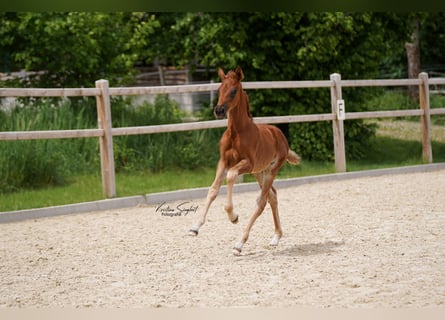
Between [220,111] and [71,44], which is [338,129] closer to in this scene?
[71,44]

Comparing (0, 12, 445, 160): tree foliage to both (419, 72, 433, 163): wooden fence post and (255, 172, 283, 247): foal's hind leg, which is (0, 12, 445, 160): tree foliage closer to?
(419, 72, 433, 163): wooden fence post

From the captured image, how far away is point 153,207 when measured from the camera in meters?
8.71

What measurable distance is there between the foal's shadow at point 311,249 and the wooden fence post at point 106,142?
3575 mm

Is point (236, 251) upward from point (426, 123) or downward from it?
downward

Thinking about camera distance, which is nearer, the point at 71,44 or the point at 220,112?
the point at 220,112

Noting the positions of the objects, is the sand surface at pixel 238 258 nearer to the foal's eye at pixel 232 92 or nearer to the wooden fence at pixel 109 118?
the wooden fence at pixel 109 118

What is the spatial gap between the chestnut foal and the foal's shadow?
38 cm

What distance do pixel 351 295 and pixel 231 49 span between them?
8.31m

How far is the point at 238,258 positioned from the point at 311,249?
2.07ft

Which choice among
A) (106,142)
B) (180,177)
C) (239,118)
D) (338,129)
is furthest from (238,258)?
(338,129)

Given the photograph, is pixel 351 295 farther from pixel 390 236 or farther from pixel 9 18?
pixel 9 18

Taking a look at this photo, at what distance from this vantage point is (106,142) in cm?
885

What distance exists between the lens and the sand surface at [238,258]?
4.25 metres

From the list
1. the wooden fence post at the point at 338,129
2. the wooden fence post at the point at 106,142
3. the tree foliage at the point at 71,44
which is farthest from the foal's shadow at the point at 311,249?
the tree foliage at the point at 71,44
